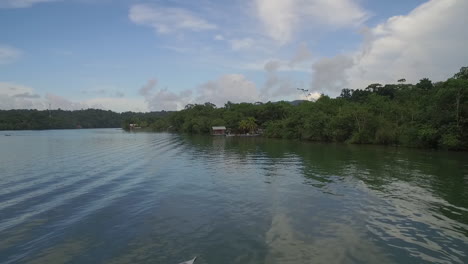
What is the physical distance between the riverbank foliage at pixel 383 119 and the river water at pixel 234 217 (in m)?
23.9

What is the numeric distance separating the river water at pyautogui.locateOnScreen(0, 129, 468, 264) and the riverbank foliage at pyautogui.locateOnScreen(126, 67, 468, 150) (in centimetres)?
2387

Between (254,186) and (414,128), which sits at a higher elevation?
(414,128)

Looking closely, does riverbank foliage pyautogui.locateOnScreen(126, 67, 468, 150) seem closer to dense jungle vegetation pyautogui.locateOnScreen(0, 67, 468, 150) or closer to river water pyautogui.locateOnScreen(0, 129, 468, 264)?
dense jungle vegetation pyautogui.locateOnScreen(0, 67, 468, 150)

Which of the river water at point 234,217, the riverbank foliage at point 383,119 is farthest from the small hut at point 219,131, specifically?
the river water at point 234,217

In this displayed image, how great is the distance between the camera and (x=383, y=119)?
60.7m

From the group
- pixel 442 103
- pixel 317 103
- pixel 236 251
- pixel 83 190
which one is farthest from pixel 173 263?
pixel 317 103

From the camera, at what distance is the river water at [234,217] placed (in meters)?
10.5

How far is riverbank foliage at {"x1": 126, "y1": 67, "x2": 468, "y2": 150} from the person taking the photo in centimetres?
4381

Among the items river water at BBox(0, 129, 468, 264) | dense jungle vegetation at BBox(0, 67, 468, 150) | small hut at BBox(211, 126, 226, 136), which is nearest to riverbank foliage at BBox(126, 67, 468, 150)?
dense jungle vegetation at BBox(0, 67, 468, 150)

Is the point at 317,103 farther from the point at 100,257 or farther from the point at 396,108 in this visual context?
the point at 100,257

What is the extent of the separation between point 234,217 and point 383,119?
5562cm

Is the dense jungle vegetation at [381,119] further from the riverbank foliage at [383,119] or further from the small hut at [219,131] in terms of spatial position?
the small hut at [219,131]

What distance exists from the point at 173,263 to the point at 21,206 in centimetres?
1133

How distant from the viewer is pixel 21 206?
52.9 ft
